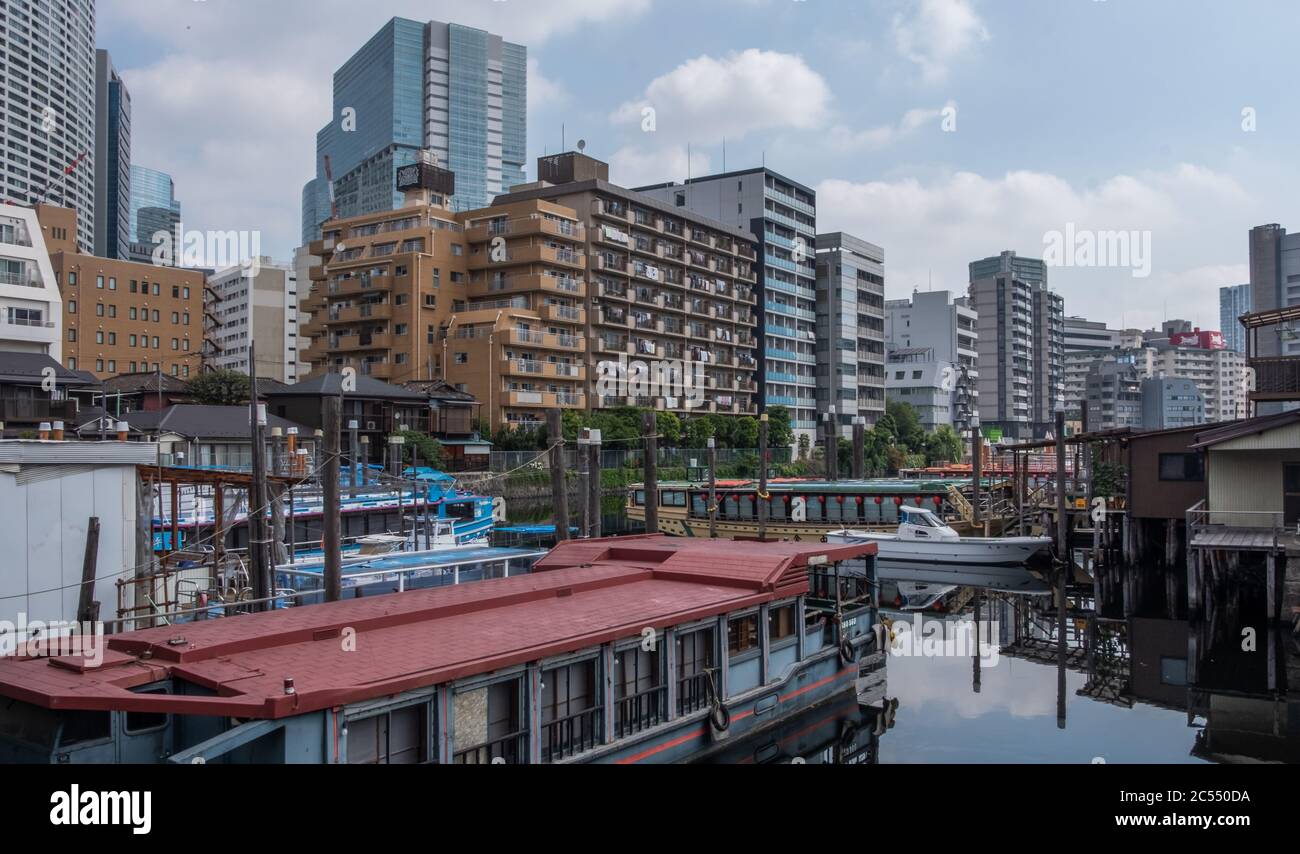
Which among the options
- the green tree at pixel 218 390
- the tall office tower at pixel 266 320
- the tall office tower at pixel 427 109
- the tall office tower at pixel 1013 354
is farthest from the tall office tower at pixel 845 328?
the tall office tower at pixel 427 109

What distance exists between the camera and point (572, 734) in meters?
13.2

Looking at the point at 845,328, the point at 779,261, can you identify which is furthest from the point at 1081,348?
the point at 779,261

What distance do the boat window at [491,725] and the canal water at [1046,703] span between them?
4.73m

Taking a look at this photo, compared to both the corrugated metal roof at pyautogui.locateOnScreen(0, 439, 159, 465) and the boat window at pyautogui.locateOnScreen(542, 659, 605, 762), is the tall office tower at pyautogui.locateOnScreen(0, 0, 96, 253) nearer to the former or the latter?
the corrugated metal roof at pyautogui.locateOnScreen(0, 439, 159, 465)

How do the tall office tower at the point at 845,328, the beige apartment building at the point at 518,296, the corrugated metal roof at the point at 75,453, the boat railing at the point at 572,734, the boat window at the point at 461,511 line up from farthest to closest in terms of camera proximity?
the tall office tower at the point at 845,328, the beige apartment building at the point at 518,296, the boat window at the point at 461,511, the corrugated metal roof at the point at 75,453, the boat railing at the point at 572,734

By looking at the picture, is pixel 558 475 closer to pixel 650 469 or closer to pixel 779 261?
pixel 650 469

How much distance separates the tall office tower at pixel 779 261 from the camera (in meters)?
89.1

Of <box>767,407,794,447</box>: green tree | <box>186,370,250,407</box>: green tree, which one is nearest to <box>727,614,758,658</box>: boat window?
<box>186,370,250,407</box>: green tree

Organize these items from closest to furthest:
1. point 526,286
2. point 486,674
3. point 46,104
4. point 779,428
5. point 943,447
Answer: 1. point 486,674
2. point 526,286
3. point 779,428
4. point 943,447
5. point 46,104

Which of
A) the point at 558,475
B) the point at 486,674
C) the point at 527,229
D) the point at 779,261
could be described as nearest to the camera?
the point at 486,674

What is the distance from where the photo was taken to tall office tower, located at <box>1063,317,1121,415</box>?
16151 centimetres

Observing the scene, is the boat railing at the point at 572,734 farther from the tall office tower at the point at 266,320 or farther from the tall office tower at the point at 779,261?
the tall office tower at the point at 266,320

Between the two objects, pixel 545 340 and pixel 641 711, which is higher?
pixel 545 340

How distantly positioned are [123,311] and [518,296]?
34731mm
